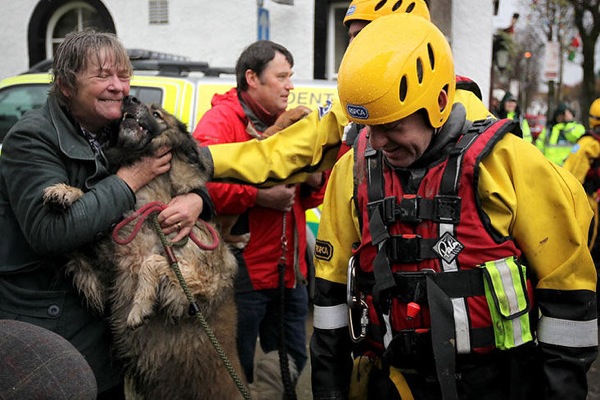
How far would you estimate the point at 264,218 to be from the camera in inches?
132

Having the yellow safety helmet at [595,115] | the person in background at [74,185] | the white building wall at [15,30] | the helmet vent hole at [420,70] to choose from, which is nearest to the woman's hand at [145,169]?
the person in background at [74,185]

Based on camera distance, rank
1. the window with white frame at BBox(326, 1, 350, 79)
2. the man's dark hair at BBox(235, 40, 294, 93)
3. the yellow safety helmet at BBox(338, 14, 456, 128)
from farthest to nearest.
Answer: the window with white frame at BBox(326, 1, 350, 79) < the man's dark hair at BBox(235, 40, 294, 93) < the yellow safety helmet at BBox(338, 14, 456, 128)

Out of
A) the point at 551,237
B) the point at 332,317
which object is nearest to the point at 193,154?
the point at 332,317

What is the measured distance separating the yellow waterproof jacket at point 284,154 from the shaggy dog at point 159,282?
0.11 meters

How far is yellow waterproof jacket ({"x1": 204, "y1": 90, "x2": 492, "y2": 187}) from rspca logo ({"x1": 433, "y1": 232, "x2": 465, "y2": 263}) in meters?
0.76

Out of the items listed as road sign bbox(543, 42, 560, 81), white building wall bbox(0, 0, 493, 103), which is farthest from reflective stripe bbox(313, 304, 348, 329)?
road sign bbox(543, 42, 560, 81)

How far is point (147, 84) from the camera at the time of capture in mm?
6000

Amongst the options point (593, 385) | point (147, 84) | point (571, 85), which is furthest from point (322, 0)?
point (571, 85)

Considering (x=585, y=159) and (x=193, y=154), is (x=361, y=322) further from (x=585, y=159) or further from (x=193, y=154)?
(x=585, y=159)

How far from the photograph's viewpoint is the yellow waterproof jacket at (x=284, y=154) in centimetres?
254

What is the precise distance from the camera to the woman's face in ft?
7.57

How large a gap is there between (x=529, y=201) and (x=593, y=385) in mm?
3633

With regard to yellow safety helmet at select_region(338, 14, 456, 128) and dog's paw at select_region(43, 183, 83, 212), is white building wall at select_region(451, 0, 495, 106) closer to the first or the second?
yellow safety helmet at select_region(338, 14, 456, 128)

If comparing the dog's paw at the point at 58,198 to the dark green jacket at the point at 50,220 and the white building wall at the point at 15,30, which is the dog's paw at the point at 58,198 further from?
the white building wall at the point at 15,30
